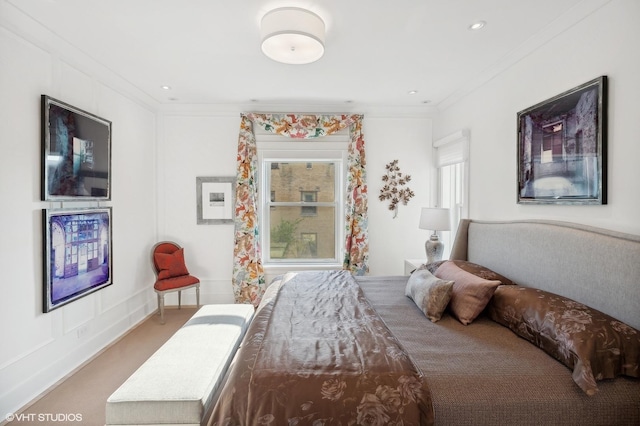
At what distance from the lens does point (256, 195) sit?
4098mm

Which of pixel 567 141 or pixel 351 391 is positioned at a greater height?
pixel 567 141

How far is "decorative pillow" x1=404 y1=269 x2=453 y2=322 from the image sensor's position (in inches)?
78.9

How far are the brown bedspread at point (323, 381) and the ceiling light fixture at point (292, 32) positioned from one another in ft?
6.11

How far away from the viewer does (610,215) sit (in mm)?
1787

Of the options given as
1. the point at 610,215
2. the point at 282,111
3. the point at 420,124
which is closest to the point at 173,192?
the point at 282,111

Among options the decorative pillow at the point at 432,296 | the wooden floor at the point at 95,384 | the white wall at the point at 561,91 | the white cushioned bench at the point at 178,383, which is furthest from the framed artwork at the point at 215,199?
the white wall at the point at 561,91

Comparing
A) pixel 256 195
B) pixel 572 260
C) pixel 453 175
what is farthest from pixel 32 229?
pixel 453 175

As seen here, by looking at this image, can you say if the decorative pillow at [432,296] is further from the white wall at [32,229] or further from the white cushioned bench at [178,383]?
the white wall at [32,229]

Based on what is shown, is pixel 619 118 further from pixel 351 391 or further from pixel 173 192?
pixel 173 192

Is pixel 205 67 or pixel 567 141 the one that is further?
Answer: pixel 205 67

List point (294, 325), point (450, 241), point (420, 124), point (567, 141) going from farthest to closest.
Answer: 1. point (420, 124)
2. point (450, 241)
3. point (567, 141)
4. point (294, 325)

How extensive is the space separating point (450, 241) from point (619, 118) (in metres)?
2.31

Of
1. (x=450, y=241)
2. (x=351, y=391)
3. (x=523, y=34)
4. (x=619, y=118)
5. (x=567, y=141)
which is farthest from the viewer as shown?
(x=450, y=241)

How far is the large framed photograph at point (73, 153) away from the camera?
2.28 m
